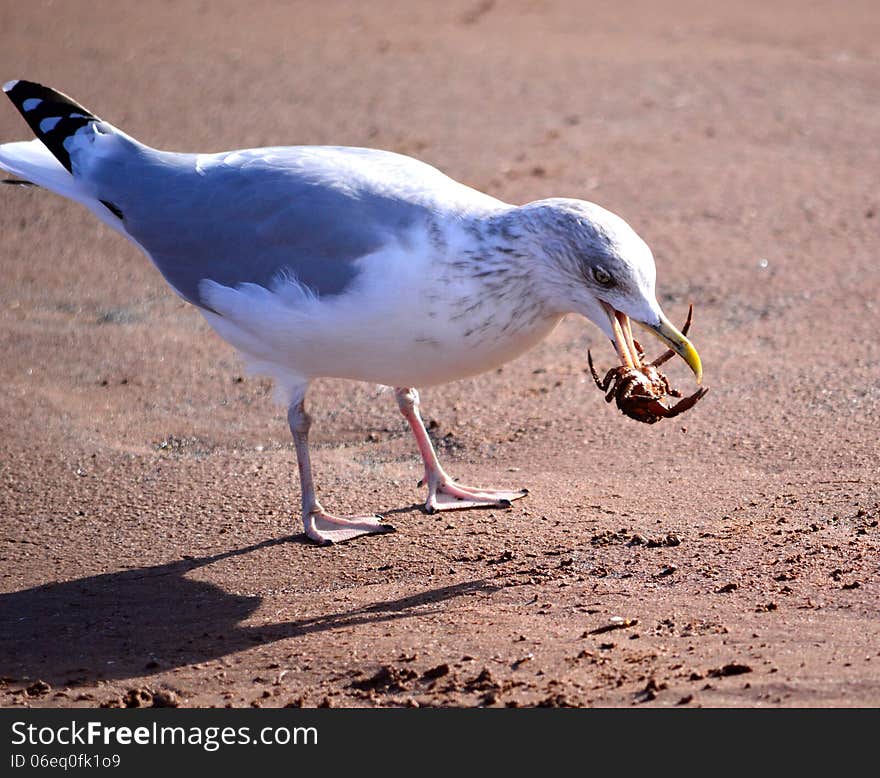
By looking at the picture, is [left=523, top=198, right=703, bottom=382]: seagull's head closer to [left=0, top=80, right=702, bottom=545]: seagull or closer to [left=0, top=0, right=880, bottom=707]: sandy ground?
[left=0, top=80, right=702, bottom=545]: seagull

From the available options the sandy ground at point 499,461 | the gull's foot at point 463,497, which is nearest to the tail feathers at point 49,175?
the sandy ground at point 499,461

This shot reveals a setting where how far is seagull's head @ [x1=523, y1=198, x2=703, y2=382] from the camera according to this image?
15.3 feet

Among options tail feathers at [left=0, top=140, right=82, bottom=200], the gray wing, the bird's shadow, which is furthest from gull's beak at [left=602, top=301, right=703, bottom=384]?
tail feathers at [left=0, top=140, right=82, bottom=200]

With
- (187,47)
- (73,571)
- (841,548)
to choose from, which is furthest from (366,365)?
(187,47)

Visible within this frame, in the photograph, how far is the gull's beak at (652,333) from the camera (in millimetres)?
4695

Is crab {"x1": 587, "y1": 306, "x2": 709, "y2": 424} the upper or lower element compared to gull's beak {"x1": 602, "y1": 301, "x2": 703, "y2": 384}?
lower

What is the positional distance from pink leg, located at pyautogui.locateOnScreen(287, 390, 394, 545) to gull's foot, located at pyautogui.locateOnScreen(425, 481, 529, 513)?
251 millimetres

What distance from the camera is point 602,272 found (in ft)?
15.4

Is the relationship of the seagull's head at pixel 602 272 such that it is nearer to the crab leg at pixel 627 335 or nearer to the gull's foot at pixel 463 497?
the crab leg at pixel 627 335

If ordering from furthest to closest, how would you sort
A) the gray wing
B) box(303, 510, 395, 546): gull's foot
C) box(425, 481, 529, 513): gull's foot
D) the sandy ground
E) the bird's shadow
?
box(425, 481, 529, 513): gull's foot
box(303, 510, 395, 546): gull's foot
the gray wing
the bird's shadow
the sandy ground

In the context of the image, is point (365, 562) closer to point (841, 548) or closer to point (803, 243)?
point (841, 548)

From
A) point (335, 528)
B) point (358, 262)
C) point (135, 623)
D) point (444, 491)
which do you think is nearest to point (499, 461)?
point (444, 491)

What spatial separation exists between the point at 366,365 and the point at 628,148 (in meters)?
6.25

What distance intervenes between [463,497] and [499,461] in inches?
22.0
